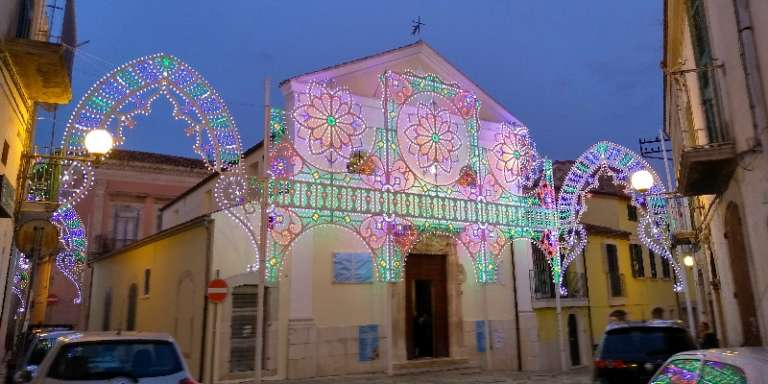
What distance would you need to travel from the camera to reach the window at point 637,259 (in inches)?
952

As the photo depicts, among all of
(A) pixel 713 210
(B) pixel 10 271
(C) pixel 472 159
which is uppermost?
(C) pixel 472 159

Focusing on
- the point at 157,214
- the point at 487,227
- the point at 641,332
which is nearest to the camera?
the point at 641,332

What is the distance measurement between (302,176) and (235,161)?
2.08m

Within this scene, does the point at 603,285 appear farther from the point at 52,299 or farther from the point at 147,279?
the point at 52,299

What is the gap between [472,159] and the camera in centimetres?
1691

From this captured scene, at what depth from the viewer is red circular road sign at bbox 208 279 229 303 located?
39.5ft

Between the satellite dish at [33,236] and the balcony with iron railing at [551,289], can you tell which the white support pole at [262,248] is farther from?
the balcony with iron railing at [551,289]

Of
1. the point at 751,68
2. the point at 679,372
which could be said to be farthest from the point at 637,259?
the point at 679,372

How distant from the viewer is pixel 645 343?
28.5 ft

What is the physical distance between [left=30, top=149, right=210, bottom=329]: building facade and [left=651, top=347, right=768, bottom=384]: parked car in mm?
27266

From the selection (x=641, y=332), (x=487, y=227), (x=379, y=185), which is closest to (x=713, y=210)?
(x=641, y=332)

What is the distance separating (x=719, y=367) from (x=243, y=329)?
412 inches

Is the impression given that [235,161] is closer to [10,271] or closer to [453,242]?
[10,271]

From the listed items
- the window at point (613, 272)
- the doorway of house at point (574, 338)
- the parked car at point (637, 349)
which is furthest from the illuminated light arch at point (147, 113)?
the window at point (613, 272)
